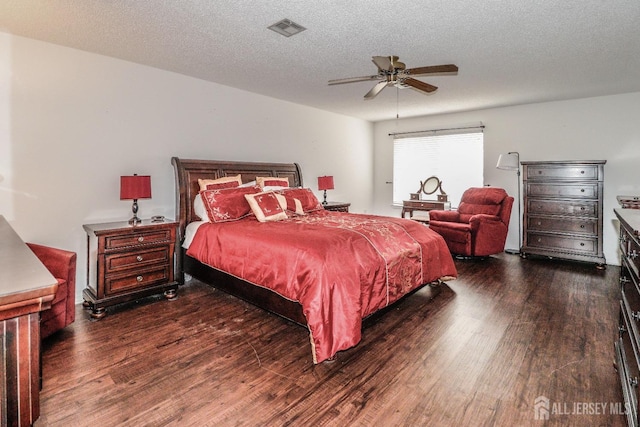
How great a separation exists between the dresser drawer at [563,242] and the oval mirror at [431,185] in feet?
5.90

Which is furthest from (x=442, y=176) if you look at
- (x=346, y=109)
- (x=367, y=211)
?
(x=346, y=109)

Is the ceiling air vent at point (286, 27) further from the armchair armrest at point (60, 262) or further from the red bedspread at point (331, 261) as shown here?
the armchair armrest at point (60, 262)

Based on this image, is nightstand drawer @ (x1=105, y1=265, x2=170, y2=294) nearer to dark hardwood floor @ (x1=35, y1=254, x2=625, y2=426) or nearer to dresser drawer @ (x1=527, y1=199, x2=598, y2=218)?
dark hardwood floor @ (x1=35, y1=254, x2=625, y2=426)

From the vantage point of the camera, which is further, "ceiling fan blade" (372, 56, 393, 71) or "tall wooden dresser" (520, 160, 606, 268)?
"tall wooden dresser" (520, 160, 606, 268)

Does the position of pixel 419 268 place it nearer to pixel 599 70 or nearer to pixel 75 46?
pixel 599 70

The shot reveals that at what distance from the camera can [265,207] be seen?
11.7ft

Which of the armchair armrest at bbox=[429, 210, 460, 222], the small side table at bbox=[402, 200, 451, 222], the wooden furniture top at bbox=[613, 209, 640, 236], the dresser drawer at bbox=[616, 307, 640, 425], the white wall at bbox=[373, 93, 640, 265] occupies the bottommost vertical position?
the dresser drawer at bbox=[616, 307, 640, 425]

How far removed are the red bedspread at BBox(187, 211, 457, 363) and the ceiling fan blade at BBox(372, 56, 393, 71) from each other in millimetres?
1384

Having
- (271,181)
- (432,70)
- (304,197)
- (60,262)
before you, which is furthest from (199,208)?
(432,70)

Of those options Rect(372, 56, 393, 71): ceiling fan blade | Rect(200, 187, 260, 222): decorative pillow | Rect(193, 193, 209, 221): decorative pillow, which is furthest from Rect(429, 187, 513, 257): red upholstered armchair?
Rect(193, 193, 209, 221): decorative pillow

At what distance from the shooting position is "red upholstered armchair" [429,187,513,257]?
15.8ft

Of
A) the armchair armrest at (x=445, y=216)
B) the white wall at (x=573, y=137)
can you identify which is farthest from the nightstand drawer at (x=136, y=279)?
the white wall at (x=573, y=137)

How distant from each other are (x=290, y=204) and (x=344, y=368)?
7.05 feet

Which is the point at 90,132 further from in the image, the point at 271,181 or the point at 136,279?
the point at 271,181
